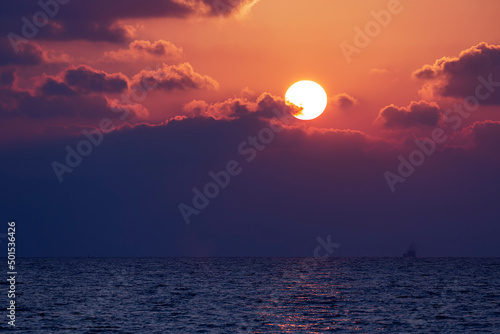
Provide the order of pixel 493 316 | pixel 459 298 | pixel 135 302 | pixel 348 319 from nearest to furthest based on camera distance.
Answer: pixel 348 319
pixel 493 316
pixel 135 302
pixel 459 298

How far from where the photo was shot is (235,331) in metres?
61.1

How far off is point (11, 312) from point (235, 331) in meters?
29.3

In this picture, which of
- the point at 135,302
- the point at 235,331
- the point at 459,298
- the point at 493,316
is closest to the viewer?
the point at 235,331

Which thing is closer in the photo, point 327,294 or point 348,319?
point 348,319

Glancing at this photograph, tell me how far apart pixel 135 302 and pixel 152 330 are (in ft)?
93.2

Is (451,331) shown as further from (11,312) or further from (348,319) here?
(11,312)

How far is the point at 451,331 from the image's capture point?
63.0m

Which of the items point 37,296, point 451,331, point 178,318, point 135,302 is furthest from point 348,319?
point 37,296

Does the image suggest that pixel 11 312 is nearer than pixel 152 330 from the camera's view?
No

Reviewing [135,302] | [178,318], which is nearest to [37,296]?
[135,302]

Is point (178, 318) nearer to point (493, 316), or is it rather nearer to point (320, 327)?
point (320, 327)

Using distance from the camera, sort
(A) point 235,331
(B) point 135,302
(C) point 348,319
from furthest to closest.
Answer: (B) point 135,302 < (C) point 348,319 < (A) point 235,331

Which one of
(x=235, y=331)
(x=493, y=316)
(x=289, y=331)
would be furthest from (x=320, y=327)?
(x=493, y=316)

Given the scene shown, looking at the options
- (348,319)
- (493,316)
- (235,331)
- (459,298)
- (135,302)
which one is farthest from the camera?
(459,298)
